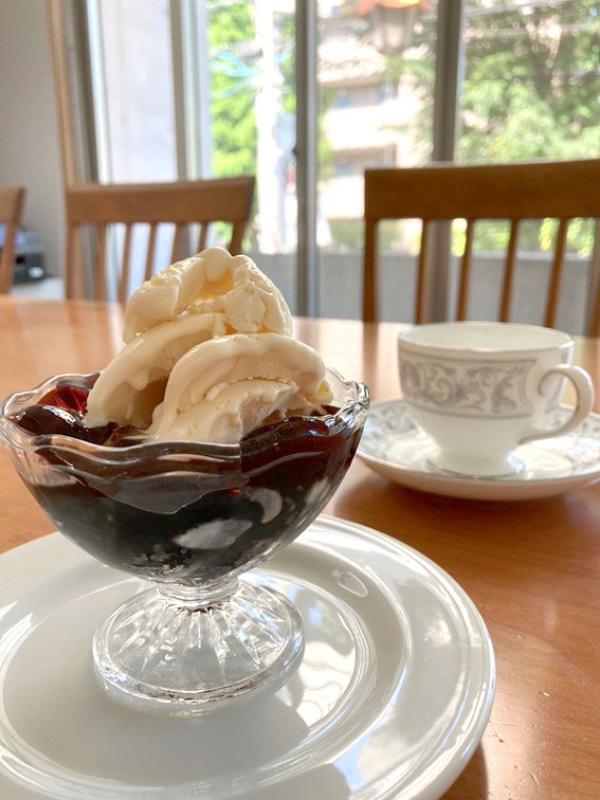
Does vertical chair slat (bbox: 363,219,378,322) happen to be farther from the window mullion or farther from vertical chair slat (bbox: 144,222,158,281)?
the window mullion

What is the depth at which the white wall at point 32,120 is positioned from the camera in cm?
277

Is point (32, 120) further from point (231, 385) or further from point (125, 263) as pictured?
point (231, 385)

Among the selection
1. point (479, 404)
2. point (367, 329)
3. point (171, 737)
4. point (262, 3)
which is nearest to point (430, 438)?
point (479, 404)

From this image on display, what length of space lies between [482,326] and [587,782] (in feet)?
1.35

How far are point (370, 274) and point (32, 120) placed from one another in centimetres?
230

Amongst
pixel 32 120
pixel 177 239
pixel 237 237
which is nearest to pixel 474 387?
pixel 237 237

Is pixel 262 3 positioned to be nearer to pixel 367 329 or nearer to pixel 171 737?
pixel 367 329

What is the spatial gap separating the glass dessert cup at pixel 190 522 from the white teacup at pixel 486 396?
0.54 feet

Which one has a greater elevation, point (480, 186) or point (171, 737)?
point (480, 186)

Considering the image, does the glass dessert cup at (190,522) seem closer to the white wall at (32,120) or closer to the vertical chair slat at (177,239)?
the vertical chair slat at (177,239)

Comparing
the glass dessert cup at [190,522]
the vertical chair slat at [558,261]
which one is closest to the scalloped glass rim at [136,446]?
the glass dessert cup at [190,522]

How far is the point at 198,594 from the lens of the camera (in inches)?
13.5

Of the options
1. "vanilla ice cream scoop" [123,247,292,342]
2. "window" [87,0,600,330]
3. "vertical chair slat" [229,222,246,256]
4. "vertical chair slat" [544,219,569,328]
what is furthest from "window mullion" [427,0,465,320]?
"vanilla ice cream scoop" [123,247,292,342]

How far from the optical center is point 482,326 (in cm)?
60
